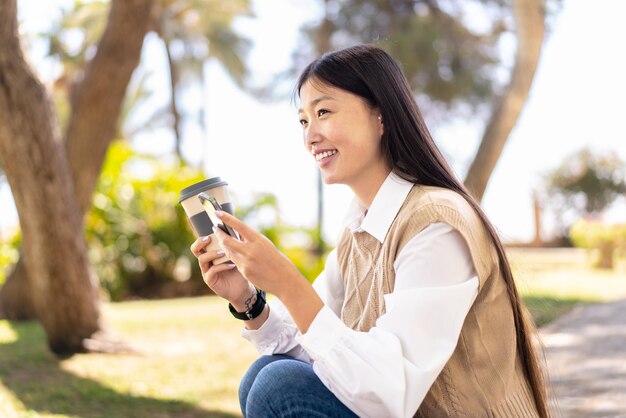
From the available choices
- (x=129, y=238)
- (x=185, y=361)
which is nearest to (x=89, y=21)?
(x=129, y=238)

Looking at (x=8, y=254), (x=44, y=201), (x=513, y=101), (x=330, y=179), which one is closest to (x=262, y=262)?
(x=330, y=179)

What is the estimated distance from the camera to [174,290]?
11133mm

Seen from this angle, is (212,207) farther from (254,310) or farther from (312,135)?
(254,310)

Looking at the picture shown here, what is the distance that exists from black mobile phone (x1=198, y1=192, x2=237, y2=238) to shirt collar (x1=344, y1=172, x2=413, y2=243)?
361 millimetres

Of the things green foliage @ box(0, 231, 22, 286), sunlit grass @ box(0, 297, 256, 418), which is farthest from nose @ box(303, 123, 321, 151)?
green foliage @ box(0, 231, 22, 286)

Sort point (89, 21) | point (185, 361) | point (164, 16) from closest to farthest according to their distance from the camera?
point (185, 361) < point (164, 16) < point (89, 21)

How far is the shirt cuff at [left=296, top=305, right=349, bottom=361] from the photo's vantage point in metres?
1.68

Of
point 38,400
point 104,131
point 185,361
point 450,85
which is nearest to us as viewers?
point 38,400

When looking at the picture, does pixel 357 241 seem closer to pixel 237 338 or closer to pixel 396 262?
pixel 396 262

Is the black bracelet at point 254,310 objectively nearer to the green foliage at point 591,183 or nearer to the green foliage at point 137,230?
the green foliage at point 137,230

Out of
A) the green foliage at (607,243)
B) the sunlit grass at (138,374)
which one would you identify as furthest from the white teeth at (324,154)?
the green foliage at (607,243)

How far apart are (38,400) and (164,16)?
18.0 metres

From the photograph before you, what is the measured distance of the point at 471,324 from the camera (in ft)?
6.11

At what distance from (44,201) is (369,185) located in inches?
153
